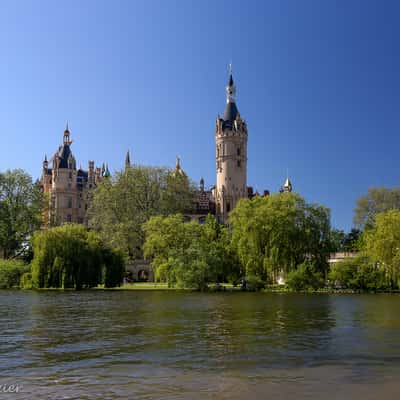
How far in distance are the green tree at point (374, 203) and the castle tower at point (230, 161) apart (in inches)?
1446

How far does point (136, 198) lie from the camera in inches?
3305

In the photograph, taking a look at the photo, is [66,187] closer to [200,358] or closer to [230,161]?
[230,161]

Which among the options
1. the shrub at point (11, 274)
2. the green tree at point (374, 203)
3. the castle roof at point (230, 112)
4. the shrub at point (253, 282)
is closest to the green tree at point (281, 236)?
the shrub at point (253, 282)

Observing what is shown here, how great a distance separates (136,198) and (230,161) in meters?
45.3

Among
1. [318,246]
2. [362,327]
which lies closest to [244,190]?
[318,246]

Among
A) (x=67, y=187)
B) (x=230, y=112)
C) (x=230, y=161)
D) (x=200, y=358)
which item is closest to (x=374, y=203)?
(x=230, y=161)

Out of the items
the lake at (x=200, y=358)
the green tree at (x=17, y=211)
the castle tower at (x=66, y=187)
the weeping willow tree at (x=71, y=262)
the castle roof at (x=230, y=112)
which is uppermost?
the castle roof at (x=230, y=112)

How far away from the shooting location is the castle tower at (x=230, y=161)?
12488cm

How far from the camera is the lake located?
10.8 meters

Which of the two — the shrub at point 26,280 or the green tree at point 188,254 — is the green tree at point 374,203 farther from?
the shrub at point 26,280

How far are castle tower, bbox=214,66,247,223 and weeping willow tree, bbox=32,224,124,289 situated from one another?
224ft

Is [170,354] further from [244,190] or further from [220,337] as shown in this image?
[244,190]

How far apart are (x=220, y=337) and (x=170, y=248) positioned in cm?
4590

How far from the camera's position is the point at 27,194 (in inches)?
3132
